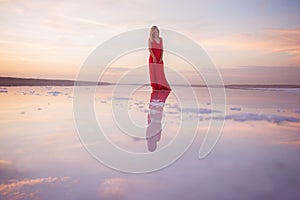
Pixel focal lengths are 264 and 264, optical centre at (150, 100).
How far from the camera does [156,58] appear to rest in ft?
32.5

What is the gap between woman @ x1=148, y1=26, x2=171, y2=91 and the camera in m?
9.63

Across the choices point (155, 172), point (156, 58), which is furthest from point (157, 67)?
point (155, 172)

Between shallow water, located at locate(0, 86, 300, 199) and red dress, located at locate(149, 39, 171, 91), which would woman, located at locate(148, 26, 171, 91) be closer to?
red dress, located at locate(149, 39, 171, 91)

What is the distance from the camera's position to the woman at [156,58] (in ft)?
31.6

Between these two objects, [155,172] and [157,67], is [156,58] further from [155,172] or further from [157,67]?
[155,172]

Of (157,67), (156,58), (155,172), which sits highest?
(156,58)

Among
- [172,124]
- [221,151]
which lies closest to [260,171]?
[221,151]

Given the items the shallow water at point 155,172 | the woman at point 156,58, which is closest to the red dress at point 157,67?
the woman at point 156,58

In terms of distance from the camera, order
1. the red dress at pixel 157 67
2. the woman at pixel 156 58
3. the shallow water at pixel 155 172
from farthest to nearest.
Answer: the red dress at pixel 157 67 → the woman at pixel 156 58 → the shallow water at pixel 155 172

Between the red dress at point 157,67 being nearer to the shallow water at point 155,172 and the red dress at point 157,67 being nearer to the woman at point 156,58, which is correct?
the woman at point 156,58

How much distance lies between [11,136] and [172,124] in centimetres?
227

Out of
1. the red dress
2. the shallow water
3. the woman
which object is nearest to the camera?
the shallow water

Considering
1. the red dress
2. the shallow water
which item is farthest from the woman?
the shallow water

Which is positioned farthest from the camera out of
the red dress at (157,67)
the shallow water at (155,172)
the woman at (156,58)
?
the red dress at (157,67)
